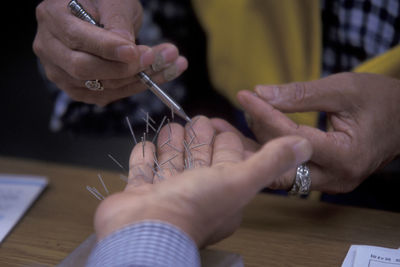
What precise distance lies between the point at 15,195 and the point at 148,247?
0.66 m

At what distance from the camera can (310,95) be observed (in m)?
0.95

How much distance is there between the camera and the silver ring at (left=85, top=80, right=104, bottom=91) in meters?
1.02

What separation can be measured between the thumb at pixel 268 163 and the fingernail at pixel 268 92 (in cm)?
35

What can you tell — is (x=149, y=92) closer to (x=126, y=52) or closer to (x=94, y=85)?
(x=94, y=85)

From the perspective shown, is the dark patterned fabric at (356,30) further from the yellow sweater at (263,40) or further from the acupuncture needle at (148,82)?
the acupuncture needle at (148,82)

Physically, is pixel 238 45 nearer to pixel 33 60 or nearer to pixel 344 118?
pixel 344 118

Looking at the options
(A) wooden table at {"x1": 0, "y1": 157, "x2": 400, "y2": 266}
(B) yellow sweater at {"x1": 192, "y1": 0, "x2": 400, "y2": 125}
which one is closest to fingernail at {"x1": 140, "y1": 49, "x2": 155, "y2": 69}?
(A) wooden table at {"x1": 0, "y1": 157, "x2": 400, "y2": 266}

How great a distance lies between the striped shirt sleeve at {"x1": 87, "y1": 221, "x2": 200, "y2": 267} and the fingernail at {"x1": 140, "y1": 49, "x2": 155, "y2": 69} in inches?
17.5

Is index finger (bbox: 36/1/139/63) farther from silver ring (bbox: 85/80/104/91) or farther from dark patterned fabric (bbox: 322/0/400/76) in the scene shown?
dark patterned fabric (bbox: 322/0/400/76)

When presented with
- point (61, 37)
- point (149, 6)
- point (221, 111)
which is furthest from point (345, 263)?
point (149, 6)

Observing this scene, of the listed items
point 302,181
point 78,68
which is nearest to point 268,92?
point 302,181

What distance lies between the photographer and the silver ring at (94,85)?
102cm

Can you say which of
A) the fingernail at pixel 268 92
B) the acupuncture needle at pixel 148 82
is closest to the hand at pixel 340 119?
the fingernail at pixel 268 92

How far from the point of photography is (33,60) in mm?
2631
